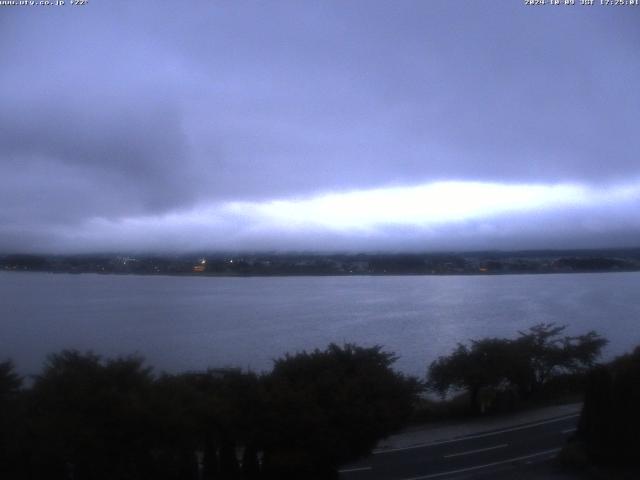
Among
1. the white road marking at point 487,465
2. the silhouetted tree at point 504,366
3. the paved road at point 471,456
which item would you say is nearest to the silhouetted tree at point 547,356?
the silhouetted tree at point 504,366

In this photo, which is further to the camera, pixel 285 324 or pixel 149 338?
pixel 285 324

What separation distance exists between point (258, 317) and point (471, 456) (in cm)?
2934

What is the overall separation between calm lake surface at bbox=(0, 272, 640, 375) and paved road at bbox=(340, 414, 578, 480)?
276 inches

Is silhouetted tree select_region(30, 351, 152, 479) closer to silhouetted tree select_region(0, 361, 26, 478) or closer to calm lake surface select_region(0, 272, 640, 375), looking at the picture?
silhouetted tree select_region(0, 361, 26, 478)

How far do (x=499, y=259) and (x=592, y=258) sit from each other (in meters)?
8.37

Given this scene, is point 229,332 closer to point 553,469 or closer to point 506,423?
point 506,423

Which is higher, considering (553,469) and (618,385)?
(618,385)

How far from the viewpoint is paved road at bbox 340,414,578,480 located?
14500 mm

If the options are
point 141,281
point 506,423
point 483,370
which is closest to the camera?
point 506,423

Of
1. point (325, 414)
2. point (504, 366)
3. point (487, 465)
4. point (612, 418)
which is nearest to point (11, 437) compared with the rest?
point (325, 414)

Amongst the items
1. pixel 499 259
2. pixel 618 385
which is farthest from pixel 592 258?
pixel 618 385

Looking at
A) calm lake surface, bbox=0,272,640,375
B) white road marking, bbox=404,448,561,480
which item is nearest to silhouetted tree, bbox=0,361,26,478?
white road marking, bbox=404,448,561,480

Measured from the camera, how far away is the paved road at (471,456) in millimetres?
14500

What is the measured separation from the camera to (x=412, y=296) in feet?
213
